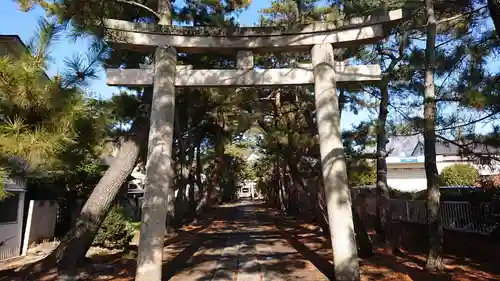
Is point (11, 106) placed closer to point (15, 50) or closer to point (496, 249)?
point (15, 50)

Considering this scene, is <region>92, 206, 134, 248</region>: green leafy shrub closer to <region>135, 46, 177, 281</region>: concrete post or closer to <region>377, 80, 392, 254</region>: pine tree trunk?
<region>135, 46, 177, 281</region>: concrete post

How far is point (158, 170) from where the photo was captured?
6.27m

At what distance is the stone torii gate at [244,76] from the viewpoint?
606 cm

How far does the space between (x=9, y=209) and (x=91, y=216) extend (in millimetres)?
5420

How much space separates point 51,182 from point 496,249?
12667 millimetres

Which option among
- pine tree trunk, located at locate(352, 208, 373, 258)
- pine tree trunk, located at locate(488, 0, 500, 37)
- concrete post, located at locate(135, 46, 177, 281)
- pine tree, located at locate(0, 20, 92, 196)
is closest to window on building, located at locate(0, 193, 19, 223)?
concrete post, located at locate(135, 46, 177, 281)

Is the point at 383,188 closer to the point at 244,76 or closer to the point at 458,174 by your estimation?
the point at 244,76

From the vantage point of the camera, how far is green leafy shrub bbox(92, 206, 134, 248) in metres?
10.6

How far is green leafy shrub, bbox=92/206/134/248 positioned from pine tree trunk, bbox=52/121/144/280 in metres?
4.32

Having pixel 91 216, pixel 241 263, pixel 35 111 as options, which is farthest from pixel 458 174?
pixel 35 111

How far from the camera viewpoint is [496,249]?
23.9 ft

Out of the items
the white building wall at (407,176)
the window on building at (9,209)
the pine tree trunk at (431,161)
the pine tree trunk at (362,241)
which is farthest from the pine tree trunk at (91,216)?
the white building wall at (407,176)

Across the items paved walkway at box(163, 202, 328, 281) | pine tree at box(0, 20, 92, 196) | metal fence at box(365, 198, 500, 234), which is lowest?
paved walkway at box(163, 202, 328, 281)

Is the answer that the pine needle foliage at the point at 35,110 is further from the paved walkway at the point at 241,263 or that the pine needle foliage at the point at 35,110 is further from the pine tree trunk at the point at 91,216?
the paved walkway at the point at 241,263
